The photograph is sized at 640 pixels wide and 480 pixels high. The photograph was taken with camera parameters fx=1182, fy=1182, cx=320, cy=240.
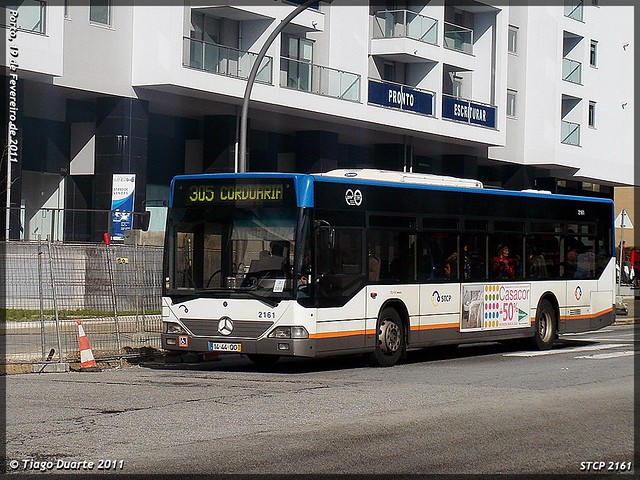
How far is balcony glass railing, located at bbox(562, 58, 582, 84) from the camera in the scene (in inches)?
2213

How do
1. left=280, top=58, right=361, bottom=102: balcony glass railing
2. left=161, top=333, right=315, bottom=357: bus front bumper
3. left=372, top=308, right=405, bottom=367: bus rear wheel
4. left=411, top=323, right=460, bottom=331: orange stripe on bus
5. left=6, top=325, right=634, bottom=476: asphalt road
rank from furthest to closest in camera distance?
left=280, top=58, right=361, bottom=102: balcony glass railing, left=411, top=323, right=460, bottom=331: orange stripe on bus, left=372, top=308, right=405, bottom=367: bus rear wheel, left=161, top=333, right=315, bottom=357: bus front bumper, left=6, top=325, right=634, bottom=476: asphalt road

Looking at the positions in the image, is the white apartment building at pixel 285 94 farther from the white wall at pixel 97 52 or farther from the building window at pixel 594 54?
the building window at pixel 594 54

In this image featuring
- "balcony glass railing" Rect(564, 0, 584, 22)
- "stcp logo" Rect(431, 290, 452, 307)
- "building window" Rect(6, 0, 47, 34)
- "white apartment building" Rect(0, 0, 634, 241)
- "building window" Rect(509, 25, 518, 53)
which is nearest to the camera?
"stcp logo" Rect(431, 290, 452, 307)

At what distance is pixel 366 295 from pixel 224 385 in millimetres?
3457

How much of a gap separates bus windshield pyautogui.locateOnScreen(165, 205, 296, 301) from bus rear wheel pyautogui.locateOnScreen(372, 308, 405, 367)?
2.25 metres

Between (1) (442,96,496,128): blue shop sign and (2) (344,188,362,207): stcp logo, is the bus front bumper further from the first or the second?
(1) (442,96,496,128): blue shop sign

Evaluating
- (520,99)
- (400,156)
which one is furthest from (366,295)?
(520,99)

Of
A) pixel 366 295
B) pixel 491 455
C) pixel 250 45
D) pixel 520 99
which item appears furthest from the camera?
pixel 520 99

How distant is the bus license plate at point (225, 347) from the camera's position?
17469 millimetres

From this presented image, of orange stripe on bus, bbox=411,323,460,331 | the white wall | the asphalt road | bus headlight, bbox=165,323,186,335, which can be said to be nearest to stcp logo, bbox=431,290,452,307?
orange stripe on bus, bbox=411,323,460,331

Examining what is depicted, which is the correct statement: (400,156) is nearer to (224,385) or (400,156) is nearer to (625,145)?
(625,145)

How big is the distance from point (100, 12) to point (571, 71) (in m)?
29.9

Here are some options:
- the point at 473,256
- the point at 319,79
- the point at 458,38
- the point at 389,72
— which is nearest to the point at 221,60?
the point at 319,79

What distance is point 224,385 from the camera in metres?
15.8
